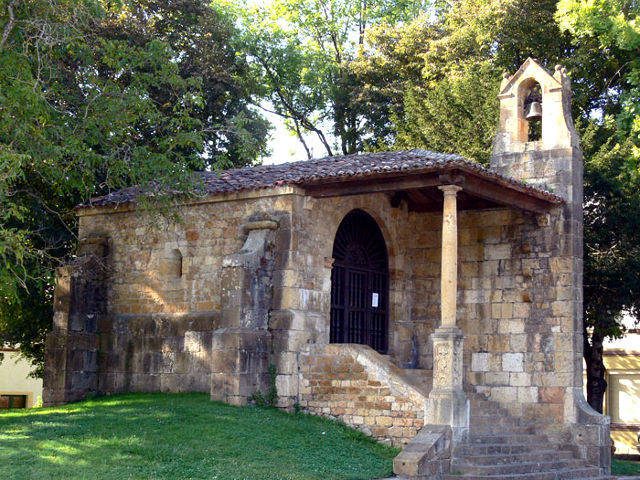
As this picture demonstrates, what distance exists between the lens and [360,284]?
18.5m

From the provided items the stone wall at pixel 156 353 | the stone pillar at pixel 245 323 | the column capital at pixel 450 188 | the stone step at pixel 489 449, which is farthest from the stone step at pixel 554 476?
the stone wall at pixel 156 353

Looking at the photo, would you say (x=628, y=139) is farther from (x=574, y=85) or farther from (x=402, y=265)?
(x=402, y=265)

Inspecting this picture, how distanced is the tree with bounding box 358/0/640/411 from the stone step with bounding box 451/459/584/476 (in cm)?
586

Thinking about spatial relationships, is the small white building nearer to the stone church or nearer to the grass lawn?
the stone church

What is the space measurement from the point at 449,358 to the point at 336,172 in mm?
3657

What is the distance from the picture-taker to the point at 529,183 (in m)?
18.0

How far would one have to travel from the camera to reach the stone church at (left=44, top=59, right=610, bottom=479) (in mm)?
15445

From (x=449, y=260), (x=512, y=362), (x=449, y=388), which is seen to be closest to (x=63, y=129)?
(x=449, y=260)

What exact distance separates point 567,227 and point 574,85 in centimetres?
846

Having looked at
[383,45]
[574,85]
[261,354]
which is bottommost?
[261,354]

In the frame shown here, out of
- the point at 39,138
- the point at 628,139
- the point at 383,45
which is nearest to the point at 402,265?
the point at 628,139

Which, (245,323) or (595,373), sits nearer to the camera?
(245,323)

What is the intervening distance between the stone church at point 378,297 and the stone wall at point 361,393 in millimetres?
25

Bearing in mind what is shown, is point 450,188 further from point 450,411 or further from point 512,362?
point 512,362
